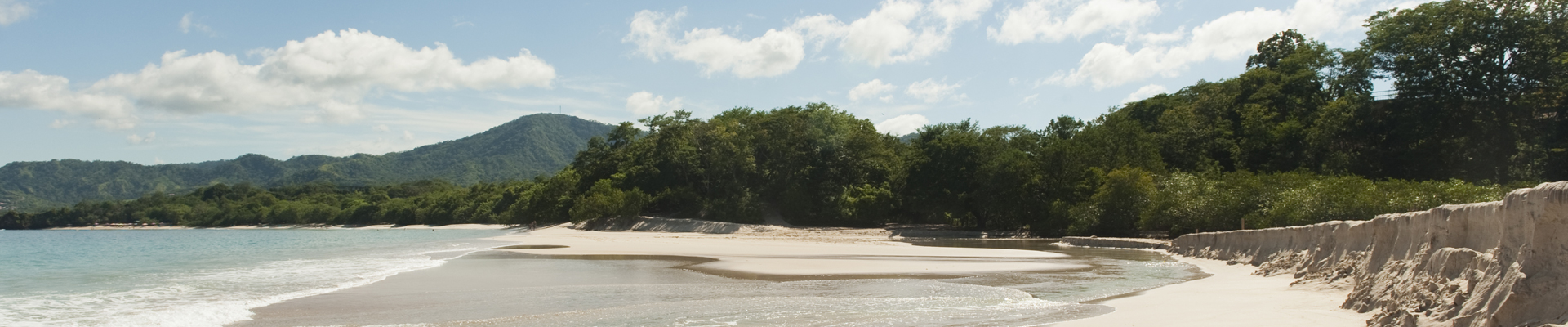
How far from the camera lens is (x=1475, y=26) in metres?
37.0

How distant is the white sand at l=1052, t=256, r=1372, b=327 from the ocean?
59 cm

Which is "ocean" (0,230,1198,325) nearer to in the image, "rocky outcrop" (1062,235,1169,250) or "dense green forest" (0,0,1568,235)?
"rocky outcrop" (1062,235,1169,250)

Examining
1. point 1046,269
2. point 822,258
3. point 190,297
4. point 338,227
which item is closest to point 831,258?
point 822,258

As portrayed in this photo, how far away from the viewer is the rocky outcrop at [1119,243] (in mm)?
27516

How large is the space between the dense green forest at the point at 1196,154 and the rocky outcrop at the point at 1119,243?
316 centimetres

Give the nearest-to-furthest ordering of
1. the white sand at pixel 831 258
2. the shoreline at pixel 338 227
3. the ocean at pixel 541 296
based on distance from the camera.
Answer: the ocean at pixel 541 296, the white sand at pixel 831 258, the shoreline at pixel 338 227

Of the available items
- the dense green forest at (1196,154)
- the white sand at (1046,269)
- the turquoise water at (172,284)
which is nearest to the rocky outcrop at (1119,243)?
the dense green forest at (1196,154)

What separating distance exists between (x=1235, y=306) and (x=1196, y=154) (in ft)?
138

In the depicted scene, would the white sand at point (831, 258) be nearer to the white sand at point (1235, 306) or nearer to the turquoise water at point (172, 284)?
the white sand at point (1235, 306)

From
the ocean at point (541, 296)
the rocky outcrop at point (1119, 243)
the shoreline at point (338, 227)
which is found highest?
the shoreline at point (338, 227)

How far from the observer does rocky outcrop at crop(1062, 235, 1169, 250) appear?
2752cm

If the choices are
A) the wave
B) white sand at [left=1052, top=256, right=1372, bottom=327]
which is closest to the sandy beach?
white sand at [left=1052, top=256, right=1372, bottom=327]

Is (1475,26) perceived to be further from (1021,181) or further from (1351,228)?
(1351,228)

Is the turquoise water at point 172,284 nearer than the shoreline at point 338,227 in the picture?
Yes
